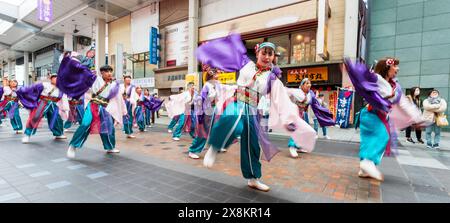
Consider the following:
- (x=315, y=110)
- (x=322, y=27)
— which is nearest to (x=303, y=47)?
(x=322, y=27)

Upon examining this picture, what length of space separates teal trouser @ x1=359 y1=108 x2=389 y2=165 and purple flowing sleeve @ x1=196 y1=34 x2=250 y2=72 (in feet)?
7.08

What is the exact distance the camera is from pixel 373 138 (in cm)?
328

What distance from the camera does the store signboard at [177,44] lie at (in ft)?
53.4

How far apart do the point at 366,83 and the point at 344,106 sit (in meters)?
7.67

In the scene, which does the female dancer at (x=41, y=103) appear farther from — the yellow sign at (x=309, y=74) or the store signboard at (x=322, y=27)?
the yellow sign at (x=309, y=74)

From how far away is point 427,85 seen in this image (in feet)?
35.8

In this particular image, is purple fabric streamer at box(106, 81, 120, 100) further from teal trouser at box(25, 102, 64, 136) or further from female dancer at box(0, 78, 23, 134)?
female dancer at box(0, 78, 23, 134)

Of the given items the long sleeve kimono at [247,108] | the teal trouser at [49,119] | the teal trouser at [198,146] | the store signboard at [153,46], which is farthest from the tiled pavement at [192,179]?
the store signboard at [153,46]

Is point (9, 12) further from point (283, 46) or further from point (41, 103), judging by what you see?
point (283, 46)

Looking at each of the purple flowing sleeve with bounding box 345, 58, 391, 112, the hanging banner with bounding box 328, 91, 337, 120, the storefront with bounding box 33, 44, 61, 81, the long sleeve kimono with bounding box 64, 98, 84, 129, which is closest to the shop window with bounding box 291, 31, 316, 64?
the hanging banner with bounding box 328, 91, 337, 120

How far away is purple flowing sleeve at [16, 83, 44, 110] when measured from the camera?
5777 millimetres

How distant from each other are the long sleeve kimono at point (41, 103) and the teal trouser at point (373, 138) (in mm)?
7002

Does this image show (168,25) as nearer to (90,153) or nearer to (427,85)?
(90,153)
